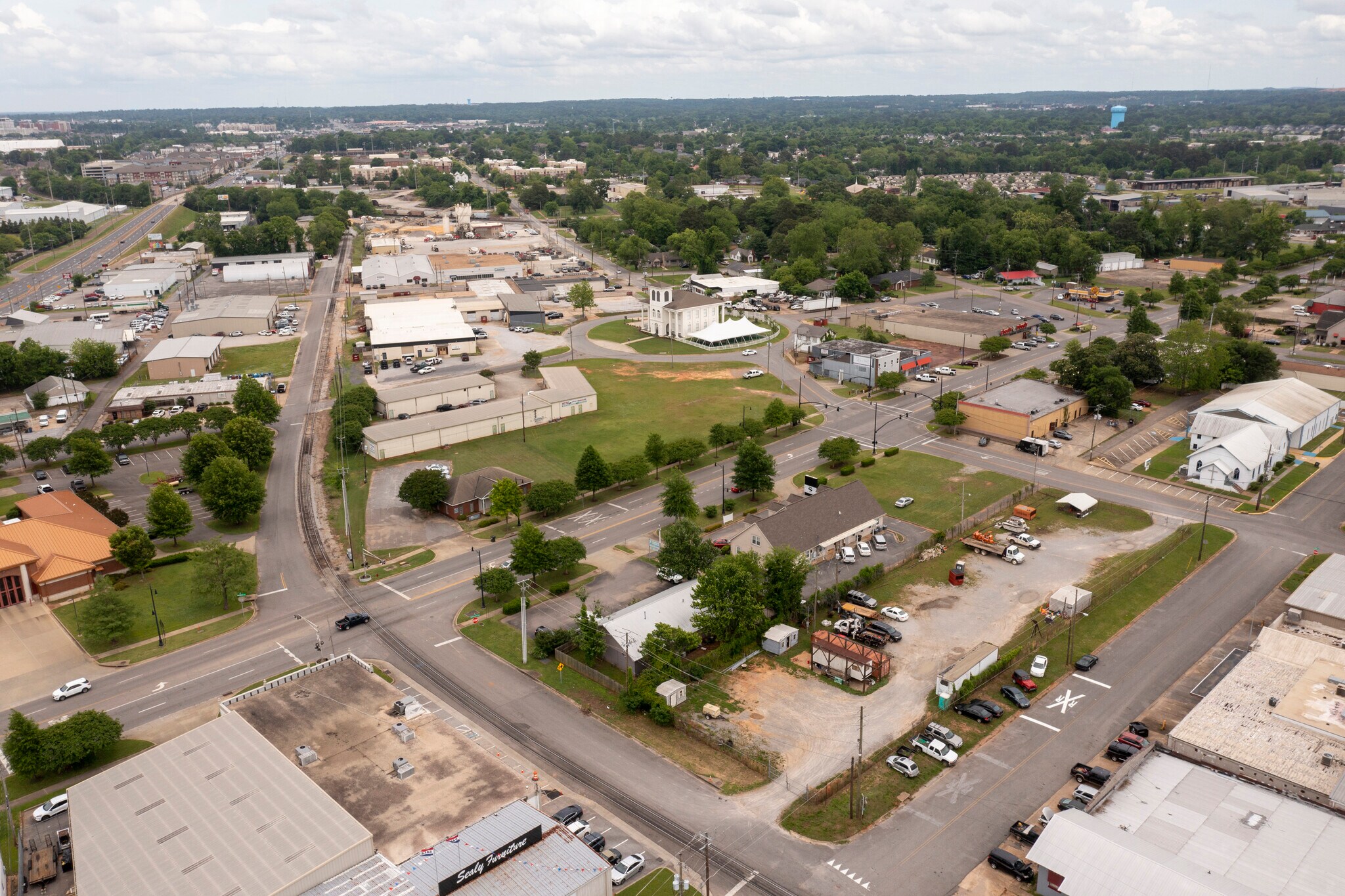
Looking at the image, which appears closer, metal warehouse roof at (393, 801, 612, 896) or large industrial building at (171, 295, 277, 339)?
metal warehouse roof at (393, 801, 612, 896)

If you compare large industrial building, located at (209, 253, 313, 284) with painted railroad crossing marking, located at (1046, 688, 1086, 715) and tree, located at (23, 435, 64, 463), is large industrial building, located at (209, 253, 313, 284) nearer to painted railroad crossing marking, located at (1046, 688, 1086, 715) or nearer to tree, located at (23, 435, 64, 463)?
tree, located at (23, 435, 64, 463)

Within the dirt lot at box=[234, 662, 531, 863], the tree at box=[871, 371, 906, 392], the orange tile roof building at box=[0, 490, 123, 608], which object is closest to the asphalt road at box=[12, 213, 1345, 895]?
the dirt lot at box=[234, 662, 531, 863]

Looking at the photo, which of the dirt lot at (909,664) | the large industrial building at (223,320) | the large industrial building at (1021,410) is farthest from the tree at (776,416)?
the large industrial building at (223,320)

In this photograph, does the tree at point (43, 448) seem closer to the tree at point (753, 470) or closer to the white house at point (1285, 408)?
the tree at point (753, 470)

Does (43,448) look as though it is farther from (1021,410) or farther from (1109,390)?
(1109,390)

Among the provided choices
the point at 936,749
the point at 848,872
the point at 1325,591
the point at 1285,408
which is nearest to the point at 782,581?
the point at 936,749

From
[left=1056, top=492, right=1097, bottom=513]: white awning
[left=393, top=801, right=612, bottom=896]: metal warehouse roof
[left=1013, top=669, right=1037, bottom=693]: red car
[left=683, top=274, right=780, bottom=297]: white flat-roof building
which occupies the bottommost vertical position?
[left=1013, top=669, right=1037, bottom=693]: red car

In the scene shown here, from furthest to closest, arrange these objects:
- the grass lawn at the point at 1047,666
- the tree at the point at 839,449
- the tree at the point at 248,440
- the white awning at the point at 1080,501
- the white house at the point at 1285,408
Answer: the white house at the point at 1285,408
the tree at the point at 248,440
the tree at the point at 839,449
the white awning at the point at 1080,501
the grass lawn at the point at 1047,666
